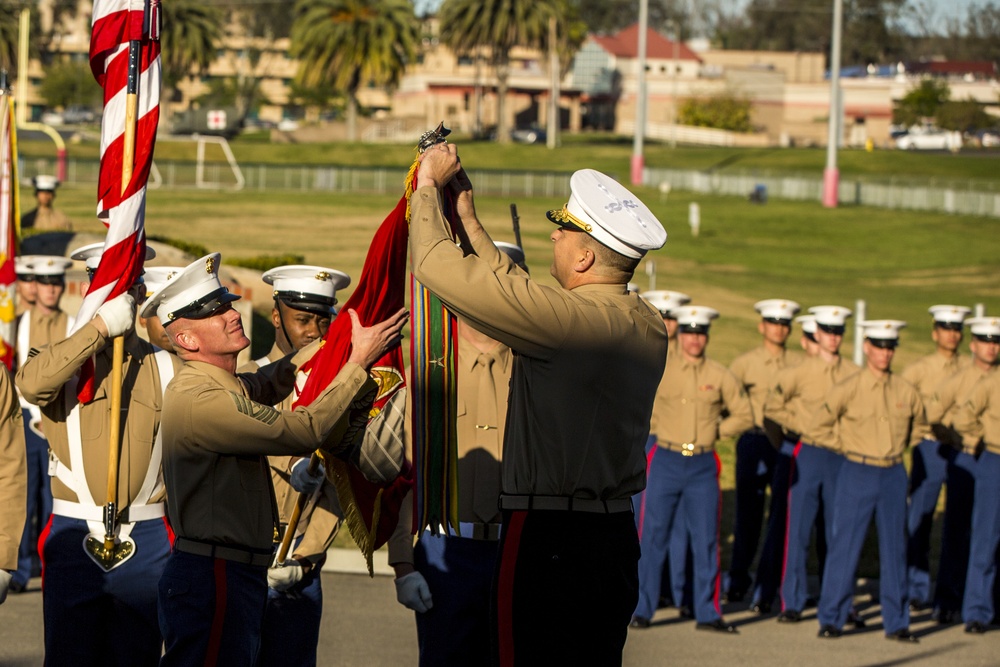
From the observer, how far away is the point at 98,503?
5.88m

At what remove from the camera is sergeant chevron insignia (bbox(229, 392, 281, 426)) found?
4.96 m

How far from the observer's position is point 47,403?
5969 mm

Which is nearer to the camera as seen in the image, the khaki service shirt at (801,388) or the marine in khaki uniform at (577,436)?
the marine in khaki uniform at (577,436)

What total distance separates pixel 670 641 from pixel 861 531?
5.25 ft

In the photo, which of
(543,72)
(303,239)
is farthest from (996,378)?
(543,72)

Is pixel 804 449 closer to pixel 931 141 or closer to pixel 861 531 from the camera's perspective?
pixel 861 531

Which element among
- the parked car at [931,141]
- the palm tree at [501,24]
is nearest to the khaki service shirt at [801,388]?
the palm tree at [501,24]

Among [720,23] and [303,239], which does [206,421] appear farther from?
[720,23]

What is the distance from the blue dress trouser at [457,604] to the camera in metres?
5.96

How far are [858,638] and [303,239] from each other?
25504mm

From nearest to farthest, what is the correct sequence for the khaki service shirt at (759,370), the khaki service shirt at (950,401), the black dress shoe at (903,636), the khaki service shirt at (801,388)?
Answer: 1. the black dress shoe at (903,636)
2. the khaki service shirt at (950,401)
3. the khaki service shirt at (801,388)
4. the khaki service shirt at (759,370)

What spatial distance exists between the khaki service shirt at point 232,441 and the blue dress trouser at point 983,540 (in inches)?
241

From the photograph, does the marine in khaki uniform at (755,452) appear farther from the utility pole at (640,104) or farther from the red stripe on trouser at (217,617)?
the utility pole at (640,104)

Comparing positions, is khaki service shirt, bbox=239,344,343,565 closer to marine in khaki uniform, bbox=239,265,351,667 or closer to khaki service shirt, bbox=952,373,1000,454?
marine in khaki uniform, bbox=239,265,351,667
